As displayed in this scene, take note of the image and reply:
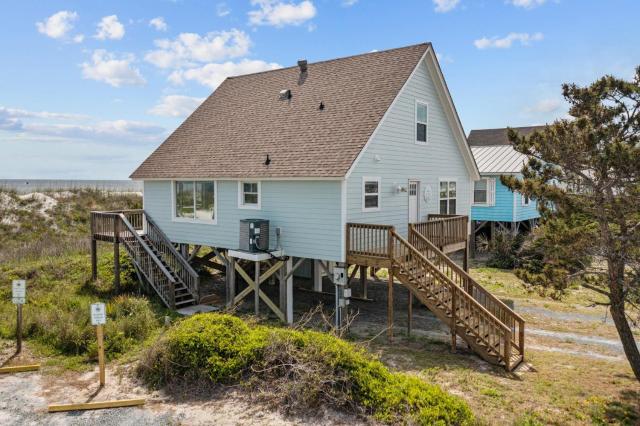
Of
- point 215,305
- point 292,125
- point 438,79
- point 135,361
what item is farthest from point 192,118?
point 135,361

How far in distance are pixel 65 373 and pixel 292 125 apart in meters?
10.1

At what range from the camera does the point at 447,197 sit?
19500mm

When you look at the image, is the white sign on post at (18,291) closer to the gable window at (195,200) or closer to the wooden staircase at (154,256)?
the wooden staircase at (154,256)

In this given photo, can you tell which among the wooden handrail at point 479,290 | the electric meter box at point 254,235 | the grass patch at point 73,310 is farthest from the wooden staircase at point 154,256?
the wooden handrail at point 479,290

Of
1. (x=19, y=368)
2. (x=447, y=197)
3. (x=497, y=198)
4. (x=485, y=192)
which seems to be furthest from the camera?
(x=485, y=192)

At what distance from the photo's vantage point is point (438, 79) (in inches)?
704

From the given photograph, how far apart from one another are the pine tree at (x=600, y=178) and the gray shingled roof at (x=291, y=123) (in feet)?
17.2

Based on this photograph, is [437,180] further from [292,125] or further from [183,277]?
[183,277]

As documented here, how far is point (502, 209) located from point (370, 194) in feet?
51.2

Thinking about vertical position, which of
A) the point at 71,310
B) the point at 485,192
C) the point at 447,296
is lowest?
the point at 71,310

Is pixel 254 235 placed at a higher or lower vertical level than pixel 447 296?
higher

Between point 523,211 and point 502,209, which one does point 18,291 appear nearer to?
point 502,209

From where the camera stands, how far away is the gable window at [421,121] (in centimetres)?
1744

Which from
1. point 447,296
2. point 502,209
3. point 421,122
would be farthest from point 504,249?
point 447,296
